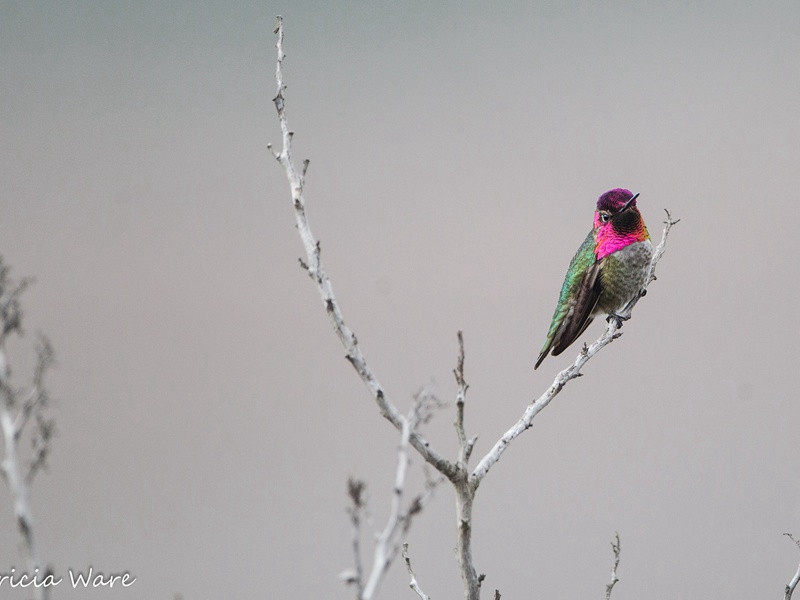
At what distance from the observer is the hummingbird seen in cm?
441

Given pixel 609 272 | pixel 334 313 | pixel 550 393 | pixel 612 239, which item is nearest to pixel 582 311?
pixel 609 272

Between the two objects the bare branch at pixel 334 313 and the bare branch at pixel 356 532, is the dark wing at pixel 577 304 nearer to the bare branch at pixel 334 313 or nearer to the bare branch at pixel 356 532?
the bare branch at pixel 334 313

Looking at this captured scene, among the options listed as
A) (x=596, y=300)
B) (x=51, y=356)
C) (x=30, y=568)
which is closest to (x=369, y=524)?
(x=30, y=568)

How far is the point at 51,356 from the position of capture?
5.08 ft

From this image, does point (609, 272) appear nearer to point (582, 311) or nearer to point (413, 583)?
point (582, 311)

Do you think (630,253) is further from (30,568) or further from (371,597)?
(30,568)

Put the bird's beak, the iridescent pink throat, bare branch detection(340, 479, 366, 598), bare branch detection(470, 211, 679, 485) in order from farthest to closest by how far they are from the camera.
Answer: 1. the iridescent pink throat
2. the bird's beak
3. bare branch detection(470, 211, 679, 485)
4. bare branch detection(340, 479, 366, 598)

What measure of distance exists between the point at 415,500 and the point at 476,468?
2.76ft

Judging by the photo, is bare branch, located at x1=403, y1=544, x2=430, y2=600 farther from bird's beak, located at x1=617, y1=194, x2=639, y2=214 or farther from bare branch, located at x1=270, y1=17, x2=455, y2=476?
bird's beak, located at x1=617, y1=194, x2=639, y2=214

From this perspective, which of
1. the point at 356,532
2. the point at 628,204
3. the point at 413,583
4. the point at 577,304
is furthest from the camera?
the point at 577,304

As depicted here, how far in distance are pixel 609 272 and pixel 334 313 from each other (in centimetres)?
269

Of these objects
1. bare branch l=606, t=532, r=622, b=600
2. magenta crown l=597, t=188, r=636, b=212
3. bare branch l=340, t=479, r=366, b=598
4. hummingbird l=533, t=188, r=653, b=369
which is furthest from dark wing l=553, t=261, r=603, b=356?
bare branch l=340, t=479, r=366, b=598

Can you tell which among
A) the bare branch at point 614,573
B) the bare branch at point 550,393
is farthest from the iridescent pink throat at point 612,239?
the bare branch at point 614,573

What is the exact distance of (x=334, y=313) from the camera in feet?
6.98
